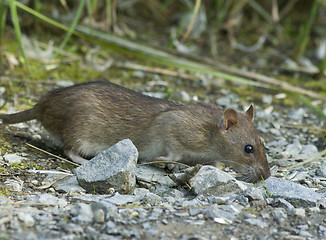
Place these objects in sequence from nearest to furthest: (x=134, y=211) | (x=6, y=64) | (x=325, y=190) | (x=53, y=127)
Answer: (x=134, y=211) < (x=325, y=190) < (x=53, y=127) < (x=6, y=64)

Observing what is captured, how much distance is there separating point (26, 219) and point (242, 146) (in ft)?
7.78

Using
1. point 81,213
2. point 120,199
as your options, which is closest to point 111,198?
point 120,199

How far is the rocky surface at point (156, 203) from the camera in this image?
3.13 m

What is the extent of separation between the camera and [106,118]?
15.8ft

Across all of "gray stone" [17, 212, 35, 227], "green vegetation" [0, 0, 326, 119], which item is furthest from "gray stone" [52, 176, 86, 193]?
"green vegetation" [0, 0, 326, 119]

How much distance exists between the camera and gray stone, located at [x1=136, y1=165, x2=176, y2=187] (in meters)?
4.29

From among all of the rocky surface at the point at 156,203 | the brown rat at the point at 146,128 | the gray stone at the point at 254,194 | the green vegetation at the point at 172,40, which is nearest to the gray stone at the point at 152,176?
the rocky surface at the point at 156,203

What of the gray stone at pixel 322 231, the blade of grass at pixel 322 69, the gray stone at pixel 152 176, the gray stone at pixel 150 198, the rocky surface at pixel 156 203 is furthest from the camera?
the blade of grass at pixel 322 69

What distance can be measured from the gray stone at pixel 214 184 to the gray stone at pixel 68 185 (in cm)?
92

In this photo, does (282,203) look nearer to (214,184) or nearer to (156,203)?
(214,184)

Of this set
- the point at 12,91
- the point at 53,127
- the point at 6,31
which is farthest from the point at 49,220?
the point at 6,31

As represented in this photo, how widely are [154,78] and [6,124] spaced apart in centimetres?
271

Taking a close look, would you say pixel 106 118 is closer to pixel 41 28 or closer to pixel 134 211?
pixel 134 211

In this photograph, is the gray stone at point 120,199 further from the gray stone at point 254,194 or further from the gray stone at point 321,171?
the gray stone at point 321,171
